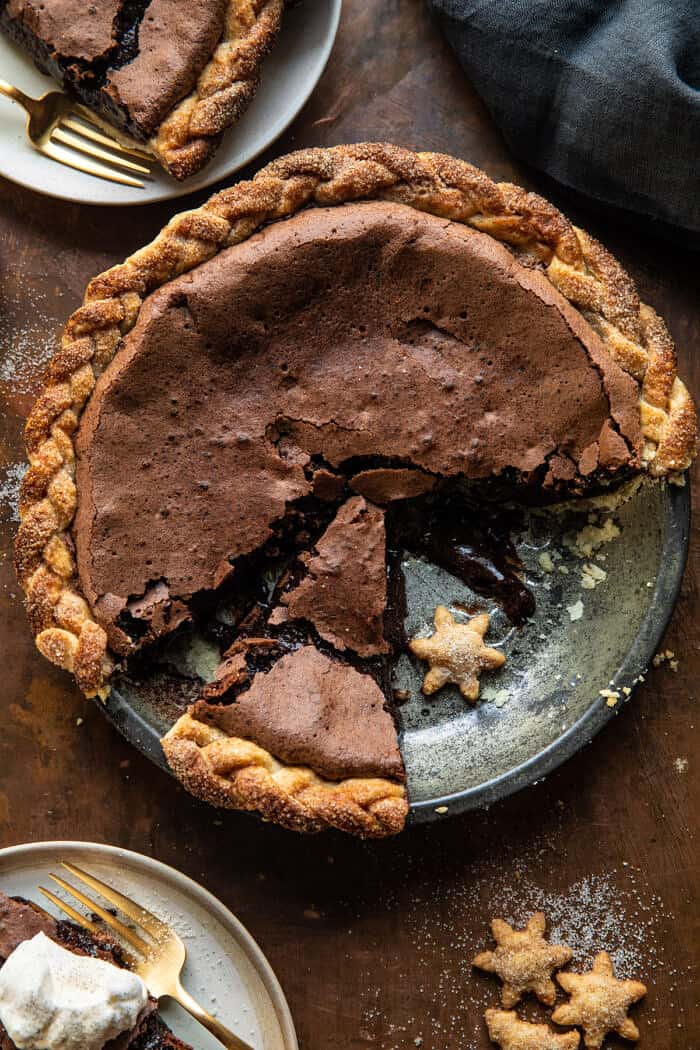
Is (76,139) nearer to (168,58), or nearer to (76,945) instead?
(168,58)

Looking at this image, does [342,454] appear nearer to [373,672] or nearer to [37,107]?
[373,672]

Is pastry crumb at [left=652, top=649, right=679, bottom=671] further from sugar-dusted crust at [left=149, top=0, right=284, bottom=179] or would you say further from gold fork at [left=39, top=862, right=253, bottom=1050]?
sugar-dusted crust at [left=149, top=0, right=284, bottom=179]

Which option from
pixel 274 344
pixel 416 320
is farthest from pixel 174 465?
pixel 416 320

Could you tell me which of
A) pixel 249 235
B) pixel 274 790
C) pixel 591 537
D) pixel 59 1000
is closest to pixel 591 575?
pixel 591 537

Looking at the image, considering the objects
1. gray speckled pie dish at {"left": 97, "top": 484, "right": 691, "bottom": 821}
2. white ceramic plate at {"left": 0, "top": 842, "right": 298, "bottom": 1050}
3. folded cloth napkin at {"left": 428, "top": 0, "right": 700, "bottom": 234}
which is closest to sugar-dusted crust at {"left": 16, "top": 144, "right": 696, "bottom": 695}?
gray speckled pie dish at {"left": 97, "top": 484, "right": 691, "bottom": 821}

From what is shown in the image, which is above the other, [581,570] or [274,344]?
[274,344]

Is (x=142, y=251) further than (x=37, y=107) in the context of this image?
No
